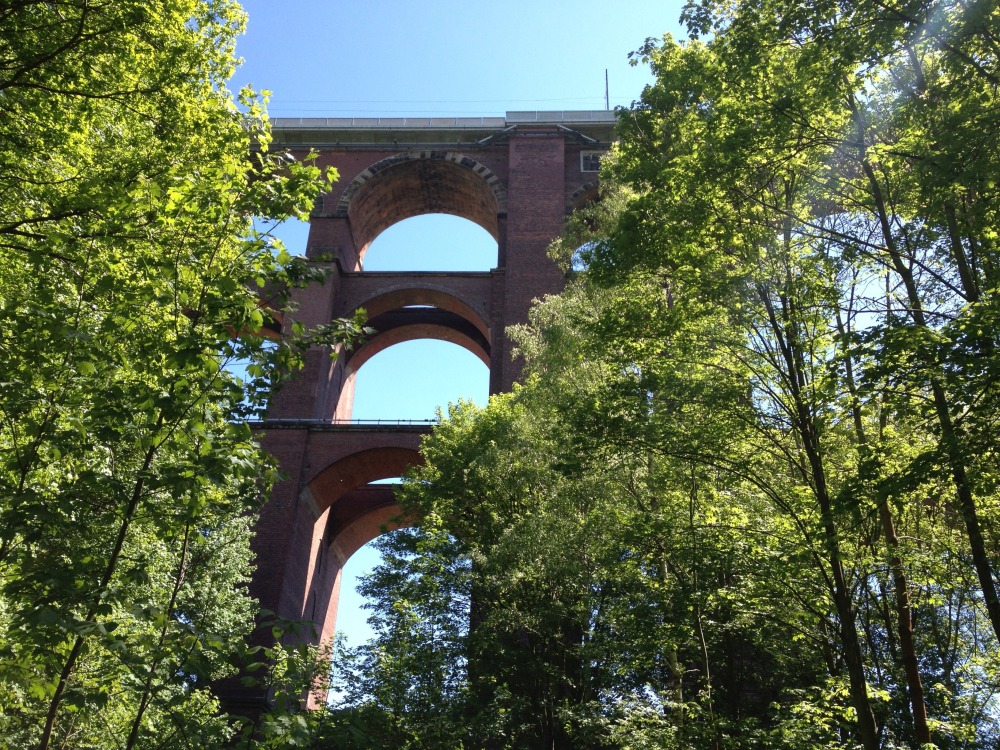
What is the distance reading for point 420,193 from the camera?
111 feet

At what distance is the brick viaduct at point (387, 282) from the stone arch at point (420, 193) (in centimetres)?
6

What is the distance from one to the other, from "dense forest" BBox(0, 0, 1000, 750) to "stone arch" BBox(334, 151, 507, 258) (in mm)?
16489

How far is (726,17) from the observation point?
10.3m

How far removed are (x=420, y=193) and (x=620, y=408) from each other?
2513cm

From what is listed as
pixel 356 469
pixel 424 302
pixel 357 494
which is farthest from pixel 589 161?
pixel 357 494

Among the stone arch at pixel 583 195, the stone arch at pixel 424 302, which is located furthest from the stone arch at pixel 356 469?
the stone arch at pixel 583 195

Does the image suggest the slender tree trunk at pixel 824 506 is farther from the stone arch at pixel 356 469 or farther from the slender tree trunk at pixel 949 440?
the stone arch at pixel 356 469

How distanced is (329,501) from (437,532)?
449 inches

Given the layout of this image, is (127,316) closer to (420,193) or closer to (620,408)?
(620,408)

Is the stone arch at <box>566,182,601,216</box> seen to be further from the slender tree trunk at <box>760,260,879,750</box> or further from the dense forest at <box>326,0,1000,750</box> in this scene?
the slender tree trunk at <box>760,260,879,750</box>

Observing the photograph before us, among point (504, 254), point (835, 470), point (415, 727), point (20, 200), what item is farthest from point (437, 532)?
point (504, 254)

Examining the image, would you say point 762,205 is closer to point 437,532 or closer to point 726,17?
point 726,17

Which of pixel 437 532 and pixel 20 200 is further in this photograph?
pixel 437 532

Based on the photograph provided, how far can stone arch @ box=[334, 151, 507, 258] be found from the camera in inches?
1240
